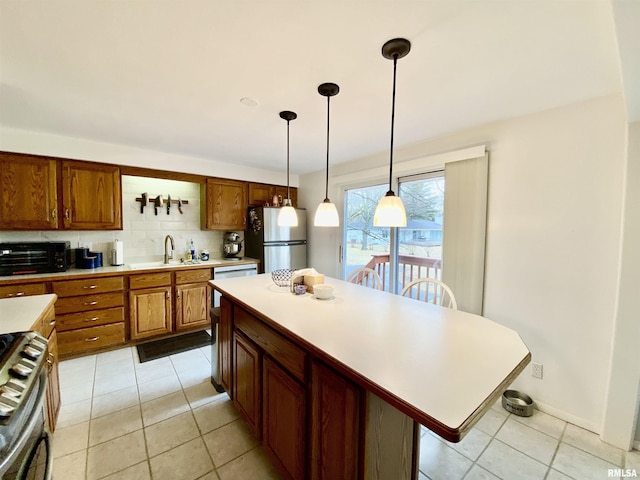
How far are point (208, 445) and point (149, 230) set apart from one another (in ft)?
9.14

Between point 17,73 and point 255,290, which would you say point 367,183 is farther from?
point 17,73

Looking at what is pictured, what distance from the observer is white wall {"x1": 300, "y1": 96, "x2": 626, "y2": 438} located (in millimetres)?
1692

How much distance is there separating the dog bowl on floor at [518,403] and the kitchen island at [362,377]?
115cm

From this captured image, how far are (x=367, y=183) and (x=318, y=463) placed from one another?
9.40 feet

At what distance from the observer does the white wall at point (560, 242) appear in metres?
1.69

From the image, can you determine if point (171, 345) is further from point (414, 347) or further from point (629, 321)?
point (629, 321)

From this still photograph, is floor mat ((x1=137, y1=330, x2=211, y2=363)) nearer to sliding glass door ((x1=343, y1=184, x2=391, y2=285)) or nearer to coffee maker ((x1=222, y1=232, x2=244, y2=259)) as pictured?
coffee maker ((x1=222, y1=232, x2=244, y2=259))

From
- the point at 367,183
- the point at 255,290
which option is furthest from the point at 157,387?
the point at 367,183

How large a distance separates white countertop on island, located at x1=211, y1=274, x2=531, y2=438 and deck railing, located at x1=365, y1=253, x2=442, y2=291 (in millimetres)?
1193

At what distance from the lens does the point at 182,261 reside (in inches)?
139

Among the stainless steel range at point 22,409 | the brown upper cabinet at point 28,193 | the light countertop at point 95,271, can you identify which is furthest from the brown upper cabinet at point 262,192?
the stainless steel range at point 22,409

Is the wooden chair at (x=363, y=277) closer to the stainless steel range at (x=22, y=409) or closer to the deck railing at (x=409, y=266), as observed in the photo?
the deck railing at (x=409, y=266)

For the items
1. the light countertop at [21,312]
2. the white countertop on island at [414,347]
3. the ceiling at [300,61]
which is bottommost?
the light countertop at [21,312]

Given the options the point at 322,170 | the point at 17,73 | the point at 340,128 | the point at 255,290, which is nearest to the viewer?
the point at 17,73
